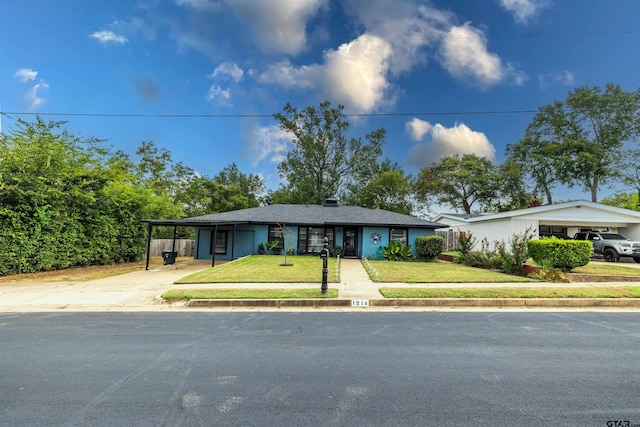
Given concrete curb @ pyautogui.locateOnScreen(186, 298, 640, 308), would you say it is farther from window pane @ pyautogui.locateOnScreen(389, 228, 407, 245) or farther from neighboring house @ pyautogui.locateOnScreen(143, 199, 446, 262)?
window pane @ pyautogui.locateOnScreen(389, 228, 407, 245)

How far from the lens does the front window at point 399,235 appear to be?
66.6ft

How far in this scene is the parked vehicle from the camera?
651 inches

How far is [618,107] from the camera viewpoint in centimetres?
3120

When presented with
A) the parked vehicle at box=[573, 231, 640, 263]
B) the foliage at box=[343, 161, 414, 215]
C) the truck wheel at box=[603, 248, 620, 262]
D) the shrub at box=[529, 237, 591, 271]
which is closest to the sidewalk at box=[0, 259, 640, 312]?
the shrub at box=[529, 237, 591, 271]

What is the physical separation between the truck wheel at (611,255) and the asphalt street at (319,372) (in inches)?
602

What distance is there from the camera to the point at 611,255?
57.1 feet

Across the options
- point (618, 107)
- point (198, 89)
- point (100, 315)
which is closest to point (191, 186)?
point (198, 89)

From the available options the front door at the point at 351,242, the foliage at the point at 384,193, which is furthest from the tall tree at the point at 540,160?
the front door at the point at 351,242

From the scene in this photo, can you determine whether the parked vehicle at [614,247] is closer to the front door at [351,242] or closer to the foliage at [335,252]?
the front door at [351,242]

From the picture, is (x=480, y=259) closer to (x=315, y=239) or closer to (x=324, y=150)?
(x=315, y=239)

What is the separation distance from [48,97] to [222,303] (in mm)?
15849

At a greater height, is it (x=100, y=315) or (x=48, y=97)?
(x=48, y=97)

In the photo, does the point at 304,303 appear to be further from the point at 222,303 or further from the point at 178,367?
the point at 178,367

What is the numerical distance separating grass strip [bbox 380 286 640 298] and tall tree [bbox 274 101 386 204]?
91.7 ft
